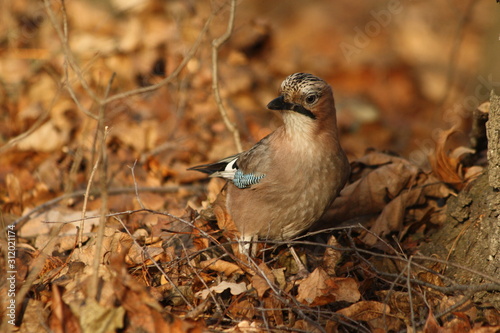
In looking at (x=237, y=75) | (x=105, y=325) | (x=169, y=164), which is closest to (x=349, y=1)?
(x=237, y=75)

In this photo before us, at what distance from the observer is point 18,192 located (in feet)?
15.4

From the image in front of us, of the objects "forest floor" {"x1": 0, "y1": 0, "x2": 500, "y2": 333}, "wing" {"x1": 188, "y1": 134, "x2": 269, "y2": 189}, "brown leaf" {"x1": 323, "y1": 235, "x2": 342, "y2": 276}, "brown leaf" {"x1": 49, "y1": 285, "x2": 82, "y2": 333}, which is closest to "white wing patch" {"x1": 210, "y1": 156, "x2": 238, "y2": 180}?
"wing" {"x1": 188, "y1": 134, "x2": 269, "y2": 189}

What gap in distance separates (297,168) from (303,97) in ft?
1.59

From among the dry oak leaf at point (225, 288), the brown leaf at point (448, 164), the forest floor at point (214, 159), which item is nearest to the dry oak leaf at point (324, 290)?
the forest floor at point (214, 159)

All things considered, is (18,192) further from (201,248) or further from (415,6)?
(415,6)

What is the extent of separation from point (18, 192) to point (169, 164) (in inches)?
58.2

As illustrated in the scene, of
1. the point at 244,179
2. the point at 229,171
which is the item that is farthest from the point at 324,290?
the point at 229,171

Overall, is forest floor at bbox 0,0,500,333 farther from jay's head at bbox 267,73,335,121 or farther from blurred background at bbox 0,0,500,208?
jay's head at bbox 267,73,335,121

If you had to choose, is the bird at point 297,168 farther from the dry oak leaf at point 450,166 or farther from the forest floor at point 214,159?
the dry oak leaf at point 450,166

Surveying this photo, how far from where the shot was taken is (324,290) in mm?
3070

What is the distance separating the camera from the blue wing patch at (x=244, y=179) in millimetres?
3846

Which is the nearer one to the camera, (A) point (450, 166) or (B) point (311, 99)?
(B) point (311, 99)

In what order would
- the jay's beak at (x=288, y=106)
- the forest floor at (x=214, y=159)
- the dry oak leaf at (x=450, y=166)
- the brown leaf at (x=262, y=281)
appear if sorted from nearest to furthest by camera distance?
the forest floor at (x=214, y=159) → the brown leaf at (x=262, y=281) → the jay's beak at (x=288, y=106) → the dry oak leaf at (x=450, y=166)

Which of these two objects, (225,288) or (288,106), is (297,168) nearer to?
(288,106)
